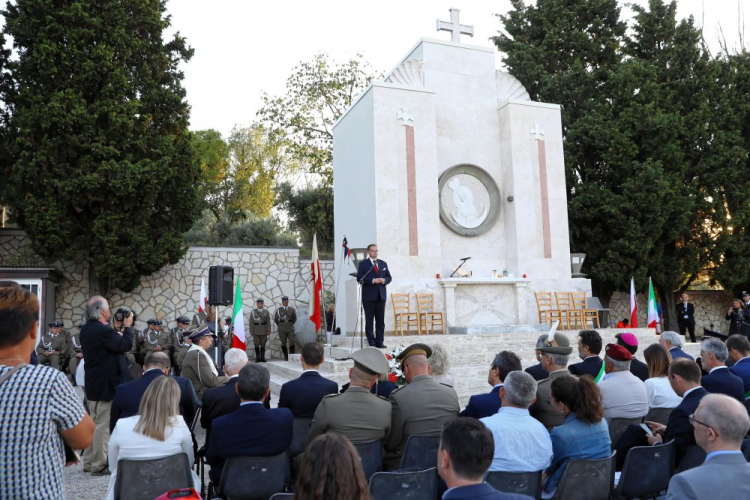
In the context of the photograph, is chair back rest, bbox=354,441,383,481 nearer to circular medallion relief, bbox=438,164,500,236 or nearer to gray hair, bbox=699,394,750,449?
gray hair, bbox=699,394,750,449

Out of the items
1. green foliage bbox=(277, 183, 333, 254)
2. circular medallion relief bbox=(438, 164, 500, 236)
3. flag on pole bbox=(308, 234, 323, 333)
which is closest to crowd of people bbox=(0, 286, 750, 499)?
flag on pole bbox=(308, 234, 323, 333)

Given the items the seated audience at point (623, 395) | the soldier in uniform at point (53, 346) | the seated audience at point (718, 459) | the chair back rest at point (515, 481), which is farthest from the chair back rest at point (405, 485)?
the soldier in uniform at point (53, 346)

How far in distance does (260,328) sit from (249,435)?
38.2ft

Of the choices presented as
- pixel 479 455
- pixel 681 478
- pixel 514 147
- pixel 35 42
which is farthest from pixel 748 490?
pixel 35 42

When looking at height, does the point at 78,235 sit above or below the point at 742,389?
above

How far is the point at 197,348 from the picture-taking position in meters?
6.36

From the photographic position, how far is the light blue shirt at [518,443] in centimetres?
332

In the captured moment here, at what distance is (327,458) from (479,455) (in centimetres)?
63

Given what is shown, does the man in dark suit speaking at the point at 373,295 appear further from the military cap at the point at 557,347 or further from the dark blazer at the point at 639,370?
the military cap at the point at 557,347

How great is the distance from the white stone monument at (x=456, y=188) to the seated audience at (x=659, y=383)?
7.36 metres

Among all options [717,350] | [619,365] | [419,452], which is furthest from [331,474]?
[717,350]

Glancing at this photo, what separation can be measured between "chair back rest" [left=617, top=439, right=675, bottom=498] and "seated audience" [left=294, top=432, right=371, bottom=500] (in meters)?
2.49

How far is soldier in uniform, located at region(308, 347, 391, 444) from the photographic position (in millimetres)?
3621

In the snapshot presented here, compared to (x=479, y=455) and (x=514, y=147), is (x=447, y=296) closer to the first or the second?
(x=514, y=147)
